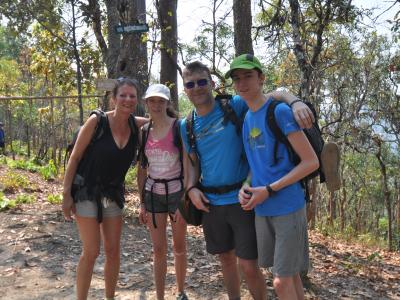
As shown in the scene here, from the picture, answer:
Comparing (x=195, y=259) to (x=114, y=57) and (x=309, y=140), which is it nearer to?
(x=309, y=140)

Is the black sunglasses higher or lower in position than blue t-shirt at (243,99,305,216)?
higher

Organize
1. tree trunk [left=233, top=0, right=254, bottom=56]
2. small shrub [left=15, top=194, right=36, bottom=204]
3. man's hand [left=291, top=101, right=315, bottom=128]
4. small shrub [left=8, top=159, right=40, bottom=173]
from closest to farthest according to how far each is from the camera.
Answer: man's hand [left=291, top=101, right=315, bottom=128]
tree trunk [left=233, top=0, right=254, bottom=56]
small shrub [left=15, top=194, right=36, bottom=204]
small shrub [left=8, top=159, right=40, bottom=173]

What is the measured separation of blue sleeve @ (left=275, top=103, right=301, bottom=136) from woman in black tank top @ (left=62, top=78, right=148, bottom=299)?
128 cm

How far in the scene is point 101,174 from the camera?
3357 millimetres

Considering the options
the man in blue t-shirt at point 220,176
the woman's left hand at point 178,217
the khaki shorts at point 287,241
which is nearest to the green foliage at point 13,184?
the woman's left hand at point 178,217

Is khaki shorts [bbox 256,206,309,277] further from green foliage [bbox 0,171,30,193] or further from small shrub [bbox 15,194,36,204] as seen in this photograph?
green foliage [bbox 0,171,30,193]

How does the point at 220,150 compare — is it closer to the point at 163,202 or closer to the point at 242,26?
the point at 163,202

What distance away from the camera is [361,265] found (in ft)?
19.5

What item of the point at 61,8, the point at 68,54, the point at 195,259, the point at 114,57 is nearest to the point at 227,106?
the point at 195,259

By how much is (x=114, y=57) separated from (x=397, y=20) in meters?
5.07

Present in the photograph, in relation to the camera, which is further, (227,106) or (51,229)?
(51,229)

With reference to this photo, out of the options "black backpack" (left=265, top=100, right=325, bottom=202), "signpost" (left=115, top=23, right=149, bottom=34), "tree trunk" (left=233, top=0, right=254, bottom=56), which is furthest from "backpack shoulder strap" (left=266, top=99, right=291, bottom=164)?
"signpost" (left=115, top=23, right=149, bottom=34)

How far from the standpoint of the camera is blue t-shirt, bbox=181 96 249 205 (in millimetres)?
3012

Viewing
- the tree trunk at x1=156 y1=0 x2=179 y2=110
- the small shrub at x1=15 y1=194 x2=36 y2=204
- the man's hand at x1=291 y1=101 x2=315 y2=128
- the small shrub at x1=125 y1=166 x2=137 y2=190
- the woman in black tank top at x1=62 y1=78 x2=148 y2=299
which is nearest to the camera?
the man's hand at x1=291 y1=101 x2=315 y2=128
